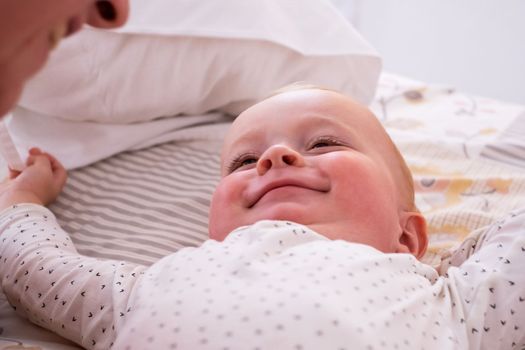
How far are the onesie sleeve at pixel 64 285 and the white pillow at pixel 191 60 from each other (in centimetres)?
35

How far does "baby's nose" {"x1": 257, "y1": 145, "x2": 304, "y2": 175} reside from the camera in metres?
0.73

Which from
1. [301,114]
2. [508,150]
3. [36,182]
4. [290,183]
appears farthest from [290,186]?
[508,150]

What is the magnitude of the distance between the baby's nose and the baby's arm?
0.61 ft

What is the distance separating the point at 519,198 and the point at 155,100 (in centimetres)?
65

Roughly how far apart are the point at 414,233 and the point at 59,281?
45 centimetres

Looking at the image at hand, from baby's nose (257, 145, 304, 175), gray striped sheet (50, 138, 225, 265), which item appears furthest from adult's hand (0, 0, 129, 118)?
gray striped sheet (50, 138, 225, 265)

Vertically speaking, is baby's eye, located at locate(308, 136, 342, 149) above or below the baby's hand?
above

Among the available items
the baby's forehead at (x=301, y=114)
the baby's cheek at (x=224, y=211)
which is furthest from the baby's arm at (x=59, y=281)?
the baby's forehead at (x=301, y=114)

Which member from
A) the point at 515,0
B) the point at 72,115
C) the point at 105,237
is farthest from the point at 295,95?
the point at 515,0

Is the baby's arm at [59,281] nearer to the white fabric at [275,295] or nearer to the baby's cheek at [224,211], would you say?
the white fabric at [275,295]

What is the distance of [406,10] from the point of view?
8.05ft

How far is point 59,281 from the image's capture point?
69 cm

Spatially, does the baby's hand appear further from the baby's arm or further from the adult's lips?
the adult's lips

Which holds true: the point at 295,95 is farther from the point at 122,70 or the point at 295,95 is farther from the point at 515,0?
the point at 515,0
